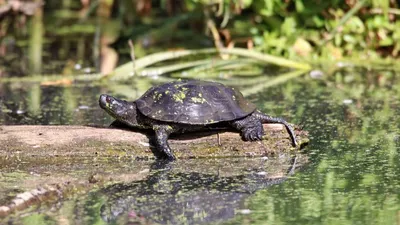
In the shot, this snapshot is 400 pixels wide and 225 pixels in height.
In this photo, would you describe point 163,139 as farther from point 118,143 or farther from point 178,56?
point 178,56

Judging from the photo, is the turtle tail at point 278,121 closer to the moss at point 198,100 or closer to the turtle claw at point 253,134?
the turtle claw at point 253,134

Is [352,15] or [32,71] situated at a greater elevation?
[352,15]

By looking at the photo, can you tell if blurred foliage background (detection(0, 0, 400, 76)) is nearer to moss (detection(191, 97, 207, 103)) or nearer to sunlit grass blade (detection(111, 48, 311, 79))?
sunlit grass blade (detection(111, 48, 311, 79))

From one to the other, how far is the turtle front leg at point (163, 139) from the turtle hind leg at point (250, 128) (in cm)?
33

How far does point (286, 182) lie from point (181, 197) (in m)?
0.51

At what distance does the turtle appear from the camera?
4.14m

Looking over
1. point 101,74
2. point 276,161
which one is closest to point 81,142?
point 276,161

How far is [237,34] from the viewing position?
25.6 ft

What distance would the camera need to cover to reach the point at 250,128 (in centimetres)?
416

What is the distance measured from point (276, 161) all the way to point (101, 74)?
2786mm

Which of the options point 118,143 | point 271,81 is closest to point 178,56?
point 271,81

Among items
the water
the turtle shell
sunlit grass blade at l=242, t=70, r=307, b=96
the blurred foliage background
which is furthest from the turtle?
the blurred foliage background

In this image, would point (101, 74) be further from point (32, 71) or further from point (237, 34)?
point (237, 34)

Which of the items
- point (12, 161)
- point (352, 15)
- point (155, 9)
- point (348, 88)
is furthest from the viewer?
point (155, 9)
